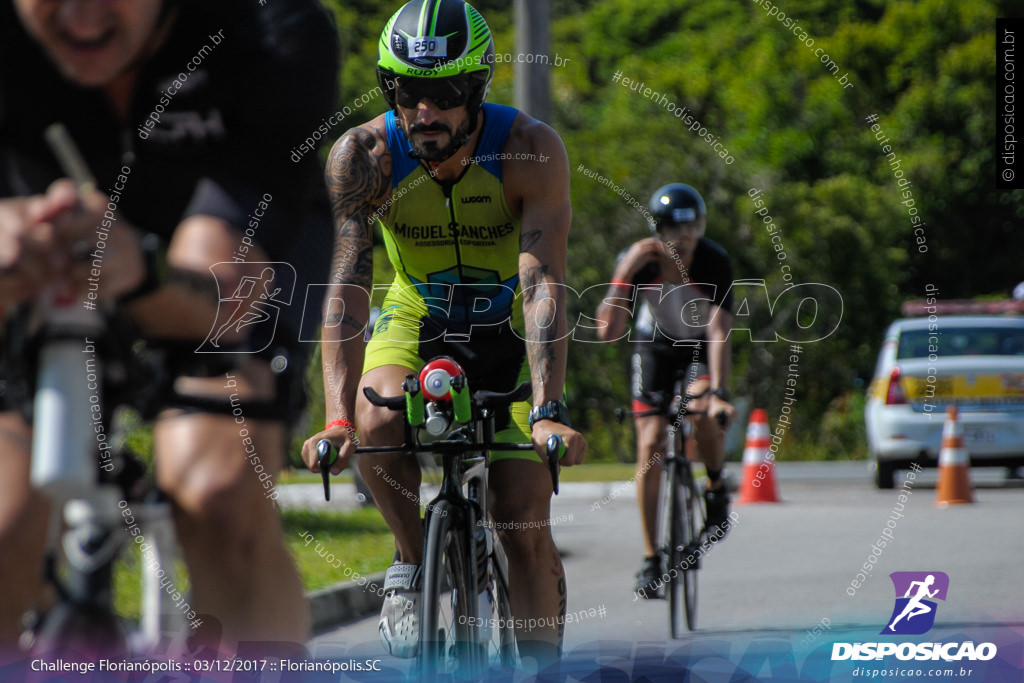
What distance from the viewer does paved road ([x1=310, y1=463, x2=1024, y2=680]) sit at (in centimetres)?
647

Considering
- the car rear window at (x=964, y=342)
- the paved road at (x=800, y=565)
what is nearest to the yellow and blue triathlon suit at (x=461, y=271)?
the paved road at (x=800, y=565)

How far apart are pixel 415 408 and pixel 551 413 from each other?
35 centimetres

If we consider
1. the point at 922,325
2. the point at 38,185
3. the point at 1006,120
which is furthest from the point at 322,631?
the point at 922,325

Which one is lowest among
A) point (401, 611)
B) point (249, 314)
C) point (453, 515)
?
point (401, 611)

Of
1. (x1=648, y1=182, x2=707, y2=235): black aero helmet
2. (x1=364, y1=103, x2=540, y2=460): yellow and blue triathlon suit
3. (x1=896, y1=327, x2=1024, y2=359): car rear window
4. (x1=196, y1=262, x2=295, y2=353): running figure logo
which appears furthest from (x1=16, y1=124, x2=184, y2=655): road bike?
(x1=896, y1=327, x2=1024, y2=359): car rear window

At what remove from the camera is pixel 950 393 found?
45.4 ft

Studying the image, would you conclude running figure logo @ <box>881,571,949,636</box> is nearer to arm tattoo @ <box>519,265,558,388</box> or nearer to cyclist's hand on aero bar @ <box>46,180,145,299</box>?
arm tattoo @ <box>519,265,558,388</box>

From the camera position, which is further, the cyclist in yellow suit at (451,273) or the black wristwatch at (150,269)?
the cyclist in yellow suit at (451,273)

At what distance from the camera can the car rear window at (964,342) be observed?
14.5 metres

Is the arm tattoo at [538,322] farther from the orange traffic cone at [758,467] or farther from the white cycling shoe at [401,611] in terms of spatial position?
the orange traffic cone at [758,467]

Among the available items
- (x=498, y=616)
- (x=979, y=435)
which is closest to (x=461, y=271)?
(x=498, y=616)

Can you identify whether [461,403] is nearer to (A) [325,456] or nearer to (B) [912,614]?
(A) [325,456]

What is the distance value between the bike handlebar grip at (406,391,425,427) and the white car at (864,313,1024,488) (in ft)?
32.8

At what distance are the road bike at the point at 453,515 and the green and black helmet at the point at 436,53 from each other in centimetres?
72
